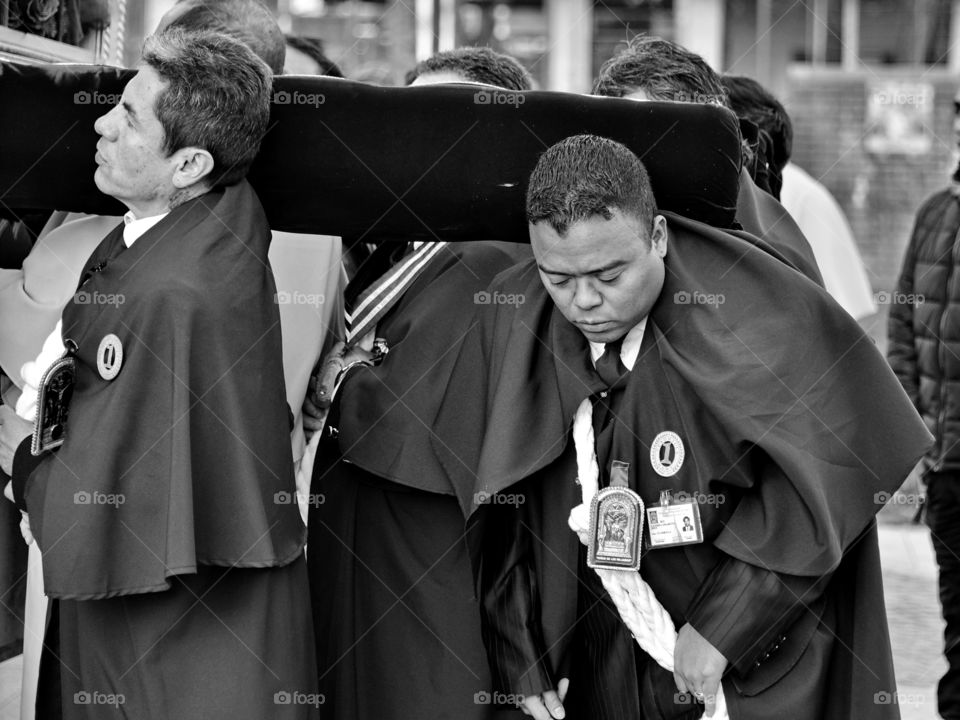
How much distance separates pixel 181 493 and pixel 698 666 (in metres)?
1.14

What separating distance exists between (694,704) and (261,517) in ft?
3.35

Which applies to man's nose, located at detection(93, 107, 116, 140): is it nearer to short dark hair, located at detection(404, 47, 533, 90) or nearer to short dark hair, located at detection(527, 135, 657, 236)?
short dark hair, located at detection(527, 135, 657, 236)

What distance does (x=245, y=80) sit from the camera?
9.90 feet

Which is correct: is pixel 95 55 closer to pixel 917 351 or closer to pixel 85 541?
pixel 85 541

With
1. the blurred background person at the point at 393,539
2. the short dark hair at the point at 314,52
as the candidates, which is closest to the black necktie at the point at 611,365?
the blurred background person at the point at 393,539

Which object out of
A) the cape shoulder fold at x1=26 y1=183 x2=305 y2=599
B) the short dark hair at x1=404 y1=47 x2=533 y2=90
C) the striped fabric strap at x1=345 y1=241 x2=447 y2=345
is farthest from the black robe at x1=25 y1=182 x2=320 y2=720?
the short dark hair at x1=404 y1=47 x2=533 y2=90

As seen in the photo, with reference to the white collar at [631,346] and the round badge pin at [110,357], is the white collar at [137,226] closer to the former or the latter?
the round badge pin at [110,357]

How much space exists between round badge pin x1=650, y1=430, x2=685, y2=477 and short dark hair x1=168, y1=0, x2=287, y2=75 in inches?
69.6

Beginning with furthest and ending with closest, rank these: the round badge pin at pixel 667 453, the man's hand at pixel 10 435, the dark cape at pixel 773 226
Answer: the man's hand at pixel 10 435 → the dark cape at pixel 773 226 → the round badge pin at pixel 667 453

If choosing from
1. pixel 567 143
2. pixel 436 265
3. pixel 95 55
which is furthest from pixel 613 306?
pixel 95 55

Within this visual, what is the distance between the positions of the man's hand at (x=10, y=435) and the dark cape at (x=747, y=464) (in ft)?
3.70

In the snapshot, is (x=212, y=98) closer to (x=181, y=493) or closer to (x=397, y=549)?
(x=181, y=493)

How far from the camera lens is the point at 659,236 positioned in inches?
114

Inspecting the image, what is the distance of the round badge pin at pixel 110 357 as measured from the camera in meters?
2.84
